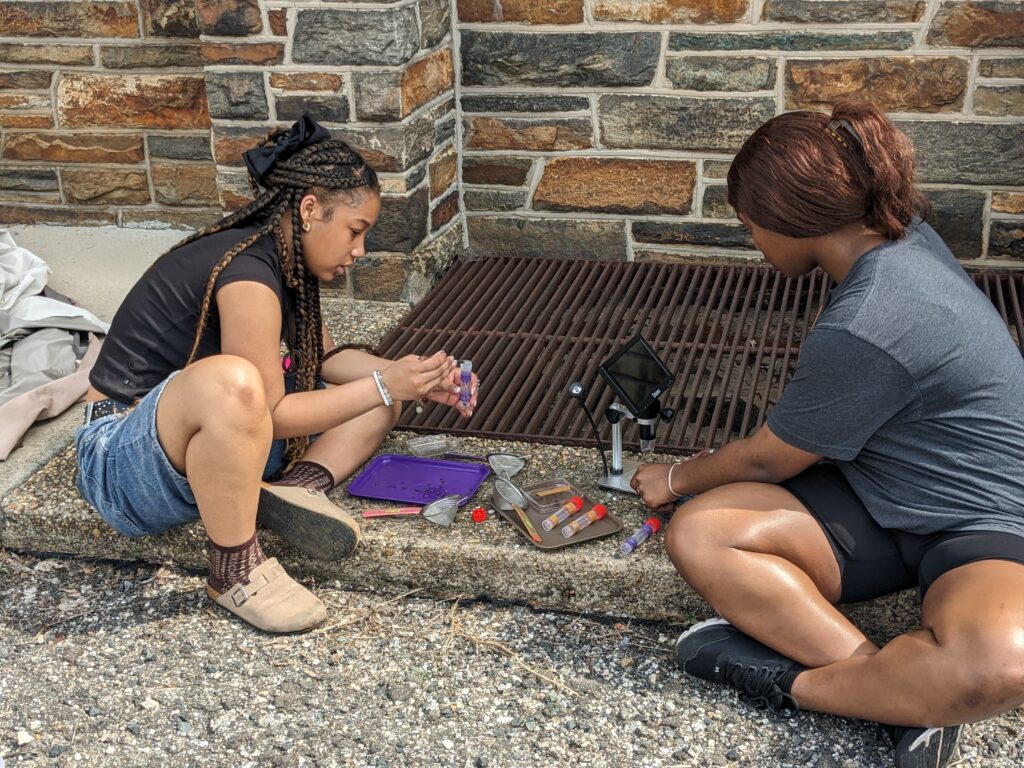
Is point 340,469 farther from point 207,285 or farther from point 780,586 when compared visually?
point 780,586

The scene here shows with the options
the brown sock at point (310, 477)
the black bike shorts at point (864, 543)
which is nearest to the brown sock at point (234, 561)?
the brown sock at point (310, 477)

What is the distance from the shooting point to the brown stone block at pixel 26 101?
4.81 metres

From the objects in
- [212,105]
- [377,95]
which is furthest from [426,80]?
[212,105]

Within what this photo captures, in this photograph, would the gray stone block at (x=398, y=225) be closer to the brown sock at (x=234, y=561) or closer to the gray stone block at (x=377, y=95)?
the gray stone block at (x=377, y=95)

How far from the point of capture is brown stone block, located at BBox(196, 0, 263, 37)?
392 centimetres

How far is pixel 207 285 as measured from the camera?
275 cm

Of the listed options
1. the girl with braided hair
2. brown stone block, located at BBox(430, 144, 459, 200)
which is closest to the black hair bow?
the girl with braided hair

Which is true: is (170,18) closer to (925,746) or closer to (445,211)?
(445,211)

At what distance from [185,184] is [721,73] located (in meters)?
2.21

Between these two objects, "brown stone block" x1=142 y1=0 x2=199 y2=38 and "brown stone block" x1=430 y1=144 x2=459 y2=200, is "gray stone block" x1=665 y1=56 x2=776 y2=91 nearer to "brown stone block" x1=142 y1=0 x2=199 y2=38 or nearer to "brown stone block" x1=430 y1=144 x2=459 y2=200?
"brown stone block" x1=430 y1=144 x2=459 y2=200

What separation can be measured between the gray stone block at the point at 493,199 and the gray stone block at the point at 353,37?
0.84 meters

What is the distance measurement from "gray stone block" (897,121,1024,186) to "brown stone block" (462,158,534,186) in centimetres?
141

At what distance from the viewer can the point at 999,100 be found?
4.07 metres

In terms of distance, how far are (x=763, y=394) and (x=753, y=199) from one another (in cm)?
131
